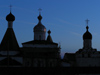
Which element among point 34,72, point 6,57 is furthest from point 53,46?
point 34,72

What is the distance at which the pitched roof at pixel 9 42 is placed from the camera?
33.1 m

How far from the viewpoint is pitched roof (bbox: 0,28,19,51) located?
33069mm

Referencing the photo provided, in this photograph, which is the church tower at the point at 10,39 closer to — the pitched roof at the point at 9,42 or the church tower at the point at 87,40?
the pitched roof at the point at 9,42

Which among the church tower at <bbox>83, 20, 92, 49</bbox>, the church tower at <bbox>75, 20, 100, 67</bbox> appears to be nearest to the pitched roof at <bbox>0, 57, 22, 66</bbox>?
the church tower at <bbox>75, 20, 100, 67</bbox>

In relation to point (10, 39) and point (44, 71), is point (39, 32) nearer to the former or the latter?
point (10, 39)

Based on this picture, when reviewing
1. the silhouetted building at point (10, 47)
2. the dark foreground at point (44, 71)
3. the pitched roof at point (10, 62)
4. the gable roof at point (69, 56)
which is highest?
the silhouetted building at point (10, 47)

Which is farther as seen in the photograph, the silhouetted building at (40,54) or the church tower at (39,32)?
the church tower at (39,32)

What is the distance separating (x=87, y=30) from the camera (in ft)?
137

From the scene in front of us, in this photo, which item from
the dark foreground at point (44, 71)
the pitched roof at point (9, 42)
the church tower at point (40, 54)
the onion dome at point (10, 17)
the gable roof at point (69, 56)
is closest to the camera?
the dark foreground at point (44, 71)

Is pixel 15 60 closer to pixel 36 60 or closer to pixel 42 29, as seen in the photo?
pixel 36 60

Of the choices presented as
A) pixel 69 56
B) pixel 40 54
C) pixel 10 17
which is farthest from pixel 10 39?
pixel 69 56

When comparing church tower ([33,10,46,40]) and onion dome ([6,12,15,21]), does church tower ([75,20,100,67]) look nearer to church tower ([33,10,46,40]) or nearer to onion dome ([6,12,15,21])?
church tower ([33,10,46,40])

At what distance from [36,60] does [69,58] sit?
37.4 ft

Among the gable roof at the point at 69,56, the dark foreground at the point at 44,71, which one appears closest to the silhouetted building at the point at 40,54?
the dark foreground at the point at 44,71
